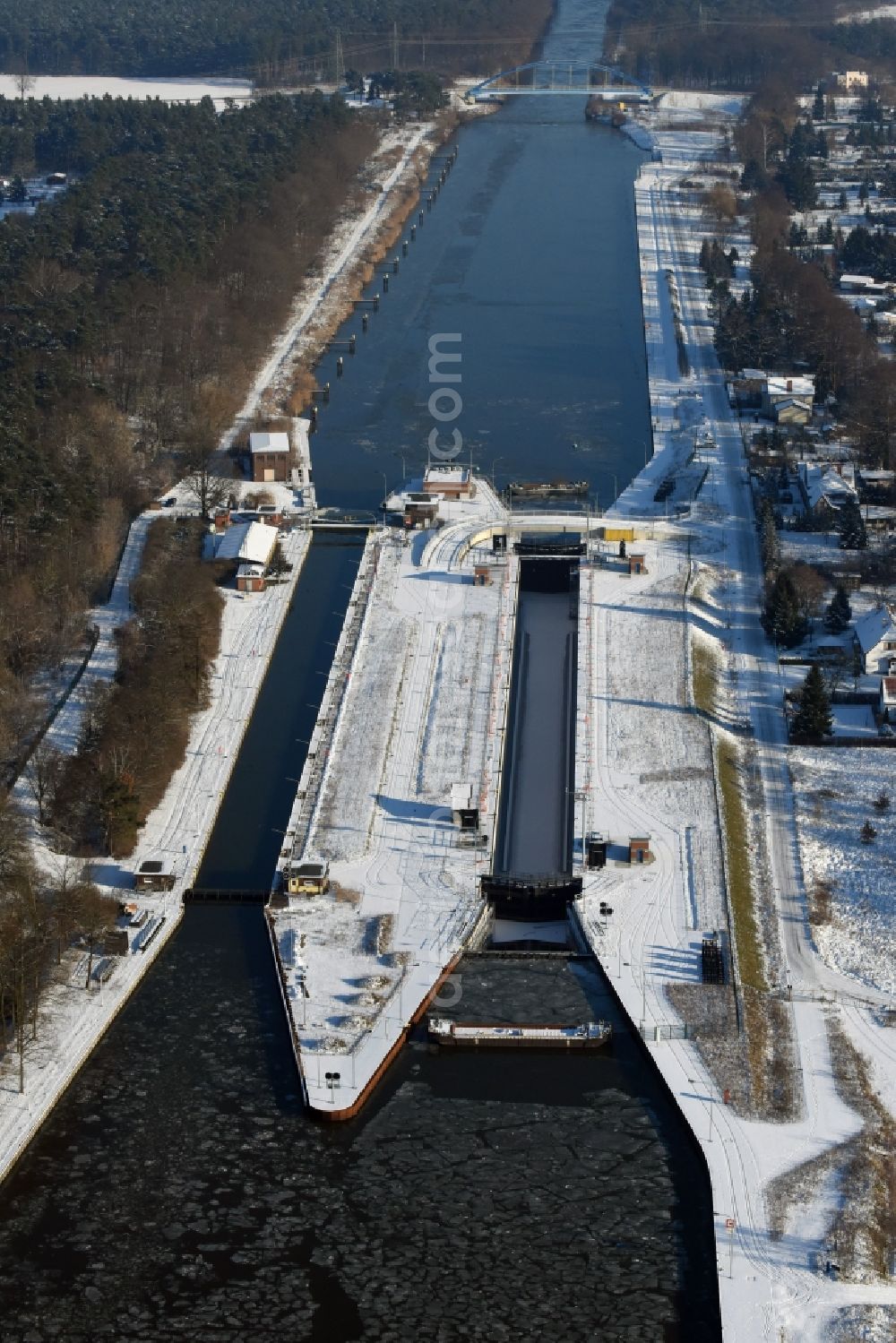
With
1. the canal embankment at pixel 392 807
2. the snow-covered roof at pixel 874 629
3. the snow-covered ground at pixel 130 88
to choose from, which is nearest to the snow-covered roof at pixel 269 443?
the canal embankment at pixel 392 807

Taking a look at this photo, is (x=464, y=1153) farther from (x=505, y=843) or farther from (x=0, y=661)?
(x=0, y=661)

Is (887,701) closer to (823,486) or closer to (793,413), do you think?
(823,486)

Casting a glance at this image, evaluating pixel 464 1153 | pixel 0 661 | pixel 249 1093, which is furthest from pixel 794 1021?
pixel 0 661

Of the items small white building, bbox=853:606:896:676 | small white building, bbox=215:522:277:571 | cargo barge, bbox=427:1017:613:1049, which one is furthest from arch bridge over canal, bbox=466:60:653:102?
cargo barge, bbox=427:1017:613:1049

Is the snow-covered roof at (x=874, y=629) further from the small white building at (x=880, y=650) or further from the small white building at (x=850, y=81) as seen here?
the small white building at (x=850, y=81)

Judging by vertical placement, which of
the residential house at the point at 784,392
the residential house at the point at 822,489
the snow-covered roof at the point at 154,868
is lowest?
the snow-covered roof at the point at 154,868

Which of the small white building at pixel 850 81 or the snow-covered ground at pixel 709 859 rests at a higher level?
the small white building at pixel 850 81
